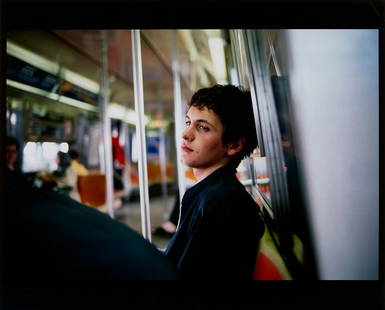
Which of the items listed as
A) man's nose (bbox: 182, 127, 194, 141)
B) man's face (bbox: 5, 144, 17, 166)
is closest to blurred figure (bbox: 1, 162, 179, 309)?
man's face (bbox: 5, 144, 17, 166)

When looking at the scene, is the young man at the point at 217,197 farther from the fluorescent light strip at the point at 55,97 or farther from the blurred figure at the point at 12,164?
the fluorescent light strip at the point at 55,97

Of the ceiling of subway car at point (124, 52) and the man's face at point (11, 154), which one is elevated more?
the ceiling of subway car at point (124, 52)

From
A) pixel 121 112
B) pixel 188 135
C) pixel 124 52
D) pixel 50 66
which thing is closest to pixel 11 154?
pixel 188 135

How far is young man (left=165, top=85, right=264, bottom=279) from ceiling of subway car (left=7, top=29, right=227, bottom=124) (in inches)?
42.0

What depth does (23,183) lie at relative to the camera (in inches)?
49.7

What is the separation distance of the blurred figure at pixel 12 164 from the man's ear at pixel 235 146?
967 millimetres

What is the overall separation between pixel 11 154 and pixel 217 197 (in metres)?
1.24

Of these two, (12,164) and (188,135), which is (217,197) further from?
(12,164)

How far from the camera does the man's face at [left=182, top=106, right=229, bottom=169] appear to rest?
3.80 ft

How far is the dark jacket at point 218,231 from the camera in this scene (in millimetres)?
971

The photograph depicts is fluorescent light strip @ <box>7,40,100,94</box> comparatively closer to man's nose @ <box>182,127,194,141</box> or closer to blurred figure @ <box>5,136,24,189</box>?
blurred figure @ <box>5,136,24,189</box>

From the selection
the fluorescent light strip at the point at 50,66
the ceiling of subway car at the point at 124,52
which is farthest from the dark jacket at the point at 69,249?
the fluorescent light strip at the point at 50,66

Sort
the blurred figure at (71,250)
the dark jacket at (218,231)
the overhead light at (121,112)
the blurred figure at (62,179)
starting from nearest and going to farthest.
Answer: the dark jacket at (218,231)
the blurred figure at (71,250)
the blurred figure at (62,179)
the overhead light at (121,112)

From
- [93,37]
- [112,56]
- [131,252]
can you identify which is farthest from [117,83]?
[131,252]
